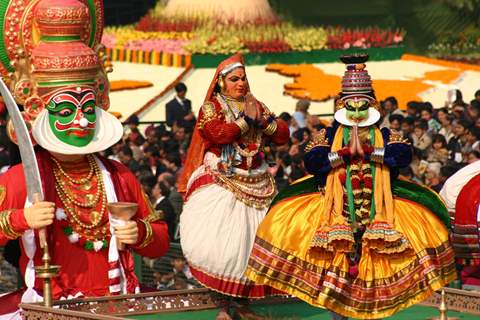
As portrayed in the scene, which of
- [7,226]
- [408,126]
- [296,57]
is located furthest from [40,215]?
[296,57]

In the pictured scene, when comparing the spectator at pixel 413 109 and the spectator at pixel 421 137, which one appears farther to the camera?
the spectator at pixel 413 109

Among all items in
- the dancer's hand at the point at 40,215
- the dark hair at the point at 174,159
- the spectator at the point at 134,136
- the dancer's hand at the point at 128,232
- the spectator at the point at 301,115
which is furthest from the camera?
the spectator at the point at 301,115

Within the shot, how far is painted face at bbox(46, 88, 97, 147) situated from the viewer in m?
14.2

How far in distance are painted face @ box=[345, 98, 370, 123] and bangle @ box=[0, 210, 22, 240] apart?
2.47 m

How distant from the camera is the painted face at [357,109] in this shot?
14469 millimetres

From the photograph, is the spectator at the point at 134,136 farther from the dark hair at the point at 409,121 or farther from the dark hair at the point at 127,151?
the dark hair at the point at 409,121

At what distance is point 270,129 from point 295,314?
66.1 inches

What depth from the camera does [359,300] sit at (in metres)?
14.2

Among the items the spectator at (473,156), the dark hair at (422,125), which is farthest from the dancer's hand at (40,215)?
the dark hair at (422,125)

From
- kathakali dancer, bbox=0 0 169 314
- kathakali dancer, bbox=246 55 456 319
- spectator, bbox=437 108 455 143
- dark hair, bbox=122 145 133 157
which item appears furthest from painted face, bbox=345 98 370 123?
spectator, bbox=437 108 455 143

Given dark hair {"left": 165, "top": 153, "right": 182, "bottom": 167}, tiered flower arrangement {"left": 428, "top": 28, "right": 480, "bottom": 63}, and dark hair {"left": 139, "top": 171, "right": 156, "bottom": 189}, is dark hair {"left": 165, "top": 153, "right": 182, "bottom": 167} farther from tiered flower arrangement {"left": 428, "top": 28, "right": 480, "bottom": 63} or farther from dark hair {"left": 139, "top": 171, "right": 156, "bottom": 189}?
tiered flower arrangement {"left": 428, "top": 28, "right": 480, "bottom": 63}

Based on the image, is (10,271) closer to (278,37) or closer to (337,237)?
(337,237)

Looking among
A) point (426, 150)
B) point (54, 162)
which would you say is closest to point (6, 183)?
point (54, 162)

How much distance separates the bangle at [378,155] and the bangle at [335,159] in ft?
0.70
